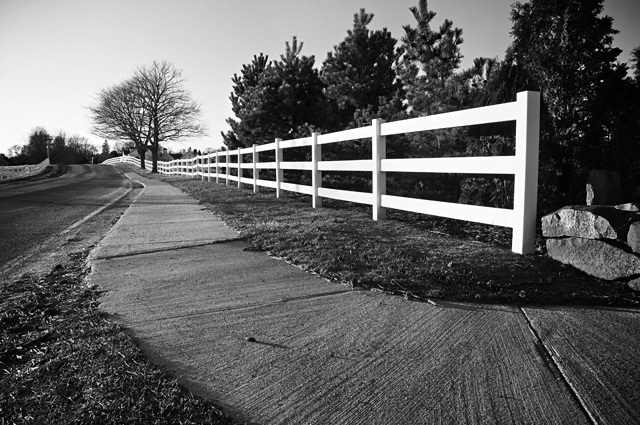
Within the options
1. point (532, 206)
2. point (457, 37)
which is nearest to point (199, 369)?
point (532, 206)

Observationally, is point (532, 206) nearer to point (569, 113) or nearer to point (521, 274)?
point (521, 274)

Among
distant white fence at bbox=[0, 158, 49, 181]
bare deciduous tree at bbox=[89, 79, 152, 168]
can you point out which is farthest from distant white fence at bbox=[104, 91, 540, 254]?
bare deciduous tree at bbox=[89, 79, 152, 168]

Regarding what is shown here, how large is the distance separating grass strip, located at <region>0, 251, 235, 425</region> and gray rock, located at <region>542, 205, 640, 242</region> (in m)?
3.36

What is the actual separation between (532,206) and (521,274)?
2.61 feet

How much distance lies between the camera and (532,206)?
162 inches

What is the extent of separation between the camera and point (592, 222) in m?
3.68

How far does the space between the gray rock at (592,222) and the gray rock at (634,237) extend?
90mm

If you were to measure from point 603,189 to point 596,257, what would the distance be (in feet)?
4.14

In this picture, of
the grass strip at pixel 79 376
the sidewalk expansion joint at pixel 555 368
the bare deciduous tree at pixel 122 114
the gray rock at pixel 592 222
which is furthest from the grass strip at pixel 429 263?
the bare deciduous tree at pixel 122 114

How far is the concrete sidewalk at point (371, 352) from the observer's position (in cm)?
191

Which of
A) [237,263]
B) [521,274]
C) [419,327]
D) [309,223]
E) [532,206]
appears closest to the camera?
[419,327]

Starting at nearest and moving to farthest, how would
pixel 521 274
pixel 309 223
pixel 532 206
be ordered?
pixel 521 274 < pixel 532 206 < pixel 309 223

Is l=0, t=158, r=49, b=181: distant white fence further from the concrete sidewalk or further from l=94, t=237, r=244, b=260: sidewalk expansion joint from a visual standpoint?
the concrete sidewalk

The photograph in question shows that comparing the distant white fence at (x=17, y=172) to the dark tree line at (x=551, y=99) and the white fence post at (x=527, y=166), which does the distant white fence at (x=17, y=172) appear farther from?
the white fence post at (x=527, y=166)
